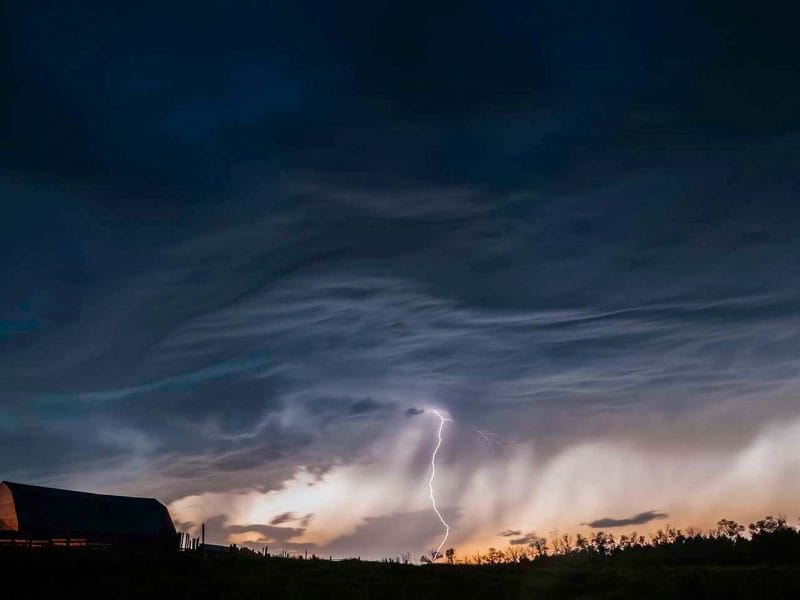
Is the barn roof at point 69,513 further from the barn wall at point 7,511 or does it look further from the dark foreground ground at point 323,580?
the dark foreground ground at point 323,580

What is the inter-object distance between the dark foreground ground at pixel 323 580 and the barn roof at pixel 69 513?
19.4 meters

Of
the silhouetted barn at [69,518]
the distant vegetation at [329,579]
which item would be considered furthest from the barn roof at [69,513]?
the distant vegetation at [329,579]

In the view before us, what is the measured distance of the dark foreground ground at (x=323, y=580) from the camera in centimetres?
3497

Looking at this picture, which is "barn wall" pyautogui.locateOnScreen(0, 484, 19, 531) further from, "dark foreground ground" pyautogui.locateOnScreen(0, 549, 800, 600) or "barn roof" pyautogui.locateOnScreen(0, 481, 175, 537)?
"dark foreground ground" pyautogui.locateOnScreen(0, 549, 800, 600)

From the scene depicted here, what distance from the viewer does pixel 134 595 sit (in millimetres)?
34062

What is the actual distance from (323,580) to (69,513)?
31.5 m

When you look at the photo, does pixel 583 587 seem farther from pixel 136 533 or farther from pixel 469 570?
pixel 136 533

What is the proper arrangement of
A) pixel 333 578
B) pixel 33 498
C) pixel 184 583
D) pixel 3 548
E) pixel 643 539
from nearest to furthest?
pixel 184 583
pixel 333 578
pixel 3 548
pixel 33 498
pixel 643 539

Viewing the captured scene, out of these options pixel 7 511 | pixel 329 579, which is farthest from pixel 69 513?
pixel 329 579

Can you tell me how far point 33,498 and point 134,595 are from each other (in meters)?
32.4

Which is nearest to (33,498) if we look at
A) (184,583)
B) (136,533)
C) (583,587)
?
(136,533)

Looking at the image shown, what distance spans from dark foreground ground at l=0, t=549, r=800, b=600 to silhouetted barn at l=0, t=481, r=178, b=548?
51.4ft

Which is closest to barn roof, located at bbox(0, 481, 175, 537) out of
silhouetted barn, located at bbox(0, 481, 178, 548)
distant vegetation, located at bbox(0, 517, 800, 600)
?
silhouetted barn, located at bbox(0, 481, 178, 548)

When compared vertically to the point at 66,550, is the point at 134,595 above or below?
below
